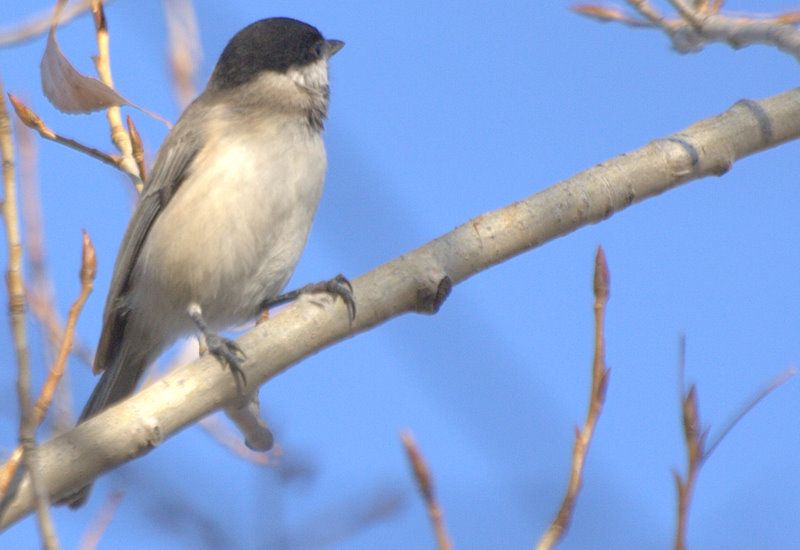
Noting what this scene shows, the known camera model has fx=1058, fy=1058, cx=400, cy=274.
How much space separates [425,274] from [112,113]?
1.29 metres

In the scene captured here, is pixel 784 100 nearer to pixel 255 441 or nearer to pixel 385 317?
pixel 385 317

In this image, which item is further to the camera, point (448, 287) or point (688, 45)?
point (688, 45)

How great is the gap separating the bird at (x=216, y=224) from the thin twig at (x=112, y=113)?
20 centimetres

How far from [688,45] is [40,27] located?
168cm

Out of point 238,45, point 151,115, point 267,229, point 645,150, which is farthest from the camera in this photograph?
point 238,45

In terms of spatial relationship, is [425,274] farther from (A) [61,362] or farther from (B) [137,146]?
(B) [137,146]

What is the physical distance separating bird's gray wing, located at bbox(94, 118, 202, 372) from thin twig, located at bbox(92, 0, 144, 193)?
1.05 feet

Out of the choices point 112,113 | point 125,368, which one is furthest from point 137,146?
point 125,368

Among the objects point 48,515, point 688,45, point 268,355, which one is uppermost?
point 688,45

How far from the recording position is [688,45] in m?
2.71

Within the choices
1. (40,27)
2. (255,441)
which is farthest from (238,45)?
(255,441)

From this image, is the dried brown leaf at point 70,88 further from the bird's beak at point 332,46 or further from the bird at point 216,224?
the bird's beak at point 332,46

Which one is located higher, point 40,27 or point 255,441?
point 40,27

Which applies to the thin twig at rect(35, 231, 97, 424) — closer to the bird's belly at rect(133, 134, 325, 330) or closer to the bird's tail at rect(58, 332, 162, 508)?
the bird's belly at rect(133, 134, 325, 330)
